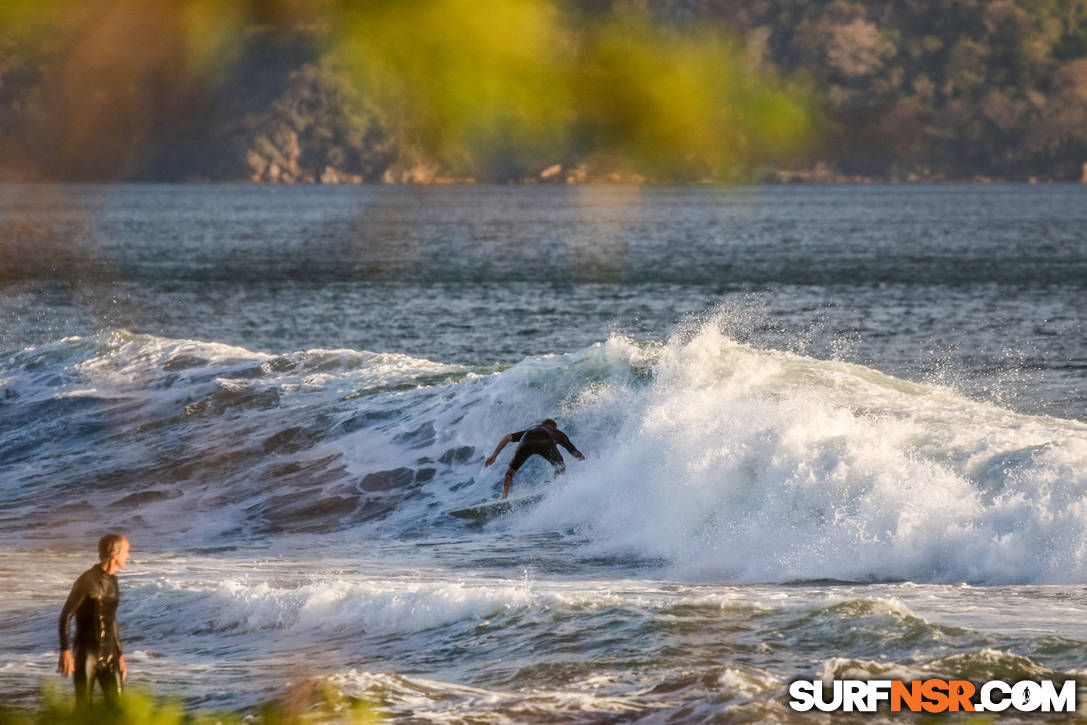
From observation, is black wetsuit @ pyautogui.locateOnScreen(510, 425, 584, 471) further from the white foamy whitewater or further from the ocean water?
the white foamy whitewater

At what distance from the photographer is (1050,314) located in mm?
61062

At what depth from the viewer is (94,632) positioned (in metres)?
13.1

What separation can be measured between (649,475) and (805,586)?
19.9ft

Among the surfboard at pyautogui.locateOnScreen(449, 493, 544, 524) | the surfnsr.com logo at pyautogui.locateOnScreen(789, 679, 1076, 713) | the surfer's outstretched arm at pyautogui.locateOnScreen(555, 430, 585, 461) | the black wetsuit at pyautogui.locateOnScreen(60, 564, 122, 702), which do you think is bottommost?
the surfnsr.com logo at pyautogui.locateOnScreen(789, 679, 1076, 713)

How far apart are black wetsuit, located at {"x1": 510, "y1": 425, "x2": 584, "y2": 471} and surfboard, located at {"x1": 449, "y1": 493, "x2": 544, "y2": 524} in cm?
86

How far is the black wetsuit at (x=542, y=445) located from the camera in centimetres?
2655

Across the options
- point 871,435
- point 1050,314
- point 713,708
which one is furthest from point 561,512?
point 1050,314

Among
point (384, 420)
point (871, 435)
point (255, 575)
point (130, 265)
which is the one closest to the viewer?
point (255, 575)

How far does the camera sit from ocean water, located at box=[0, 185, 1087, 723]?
14.9 metres

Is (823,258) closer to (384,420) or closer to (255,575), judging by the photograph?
(384,420)

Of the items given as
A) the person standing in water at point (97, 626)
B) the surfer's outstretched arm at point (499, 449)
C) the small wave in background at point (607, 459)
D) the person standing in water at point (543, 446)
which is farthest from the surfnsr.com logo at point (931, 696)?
the person standing in water at point (543, 446)

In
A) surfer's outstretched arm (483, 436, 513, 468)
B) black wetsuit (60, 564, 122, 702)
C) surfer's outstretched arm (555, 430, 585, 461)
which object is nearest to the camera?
black wetsuit (60, 564, 122, 702)

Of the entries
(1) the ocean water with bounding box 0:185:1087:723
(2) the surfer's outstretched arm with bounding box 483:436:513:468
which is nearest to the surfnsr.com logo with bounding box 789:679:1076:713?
(1) the ocean water with bounding box 0:185:1087:723

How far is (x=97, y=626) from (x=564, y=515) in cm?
1251
